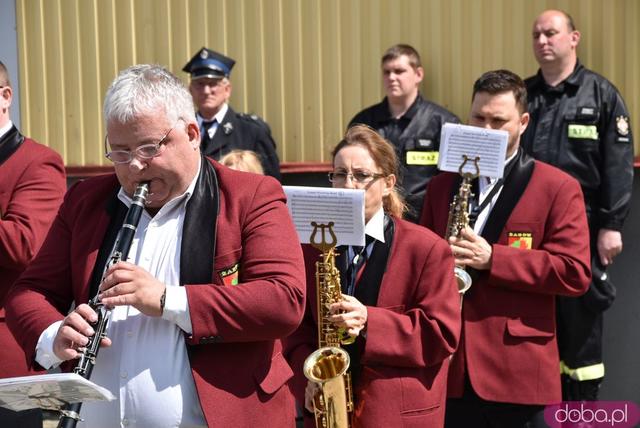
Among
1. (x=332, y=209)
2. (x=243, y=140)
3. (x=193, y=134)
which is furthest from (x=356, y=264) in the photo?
(x=243, y=140)

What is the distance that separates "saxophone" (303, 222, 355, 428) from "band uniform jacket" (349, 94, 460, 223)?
270 centimetres

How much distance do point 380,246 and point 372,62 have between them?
348 cm

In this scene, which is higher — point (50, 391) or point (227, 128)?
point (227, 128)

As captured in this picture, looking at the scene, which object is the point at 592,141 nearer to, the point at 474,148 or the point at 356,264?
the point at 474,148

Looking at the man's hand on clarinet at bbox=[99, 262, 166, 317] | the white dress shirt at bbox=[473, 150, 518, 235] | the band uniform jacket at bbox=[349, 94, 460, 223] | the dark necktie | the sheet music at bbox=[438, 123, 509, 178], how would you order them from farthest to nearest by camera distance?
the band uniform jacket at bbox=[349, 94, 460, 223]
the white dress shirt at bbox=[473, 150, 518, 235]
the sheet music at bbox=[438, 123, 509, 178]
the dark necktie
the man's hand on clarinet at bbox=[99, 262, 166, 317]

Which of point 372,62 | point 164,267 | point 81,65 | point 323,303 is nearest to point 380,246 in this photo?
point 323,303

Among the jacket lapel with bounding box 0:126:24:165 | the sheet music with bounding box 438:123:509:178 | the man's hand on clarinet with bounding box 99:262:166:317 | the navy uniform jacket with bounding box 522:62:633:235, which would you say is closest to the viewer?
the man's hand on clarinet with bounding box 99:262:166:317

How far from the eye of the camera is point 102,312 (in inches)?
137

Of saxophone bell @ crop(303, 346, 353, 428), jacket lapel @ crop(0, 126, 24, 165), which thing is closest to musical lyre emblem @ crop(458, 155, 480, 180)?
saxophone bell @ crop(303, 346, 353, 428)

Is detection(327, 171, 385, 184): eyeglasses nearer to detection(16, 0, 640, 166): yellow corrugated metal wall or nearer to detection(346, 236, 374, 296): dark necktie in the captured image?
detection(346, 236, 374, 296): dark necktie

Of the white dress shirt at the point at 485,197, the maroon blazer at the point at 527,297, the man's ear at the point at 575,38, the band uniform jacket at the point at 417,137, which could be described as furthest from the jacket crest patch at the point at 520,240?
the man's ear at the point at 575,38

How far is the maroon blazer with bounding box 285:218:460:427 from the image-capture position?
4.50 metres

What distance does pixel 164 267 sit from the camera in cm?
371

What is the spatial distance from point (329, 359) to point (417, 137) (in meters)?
3.20
